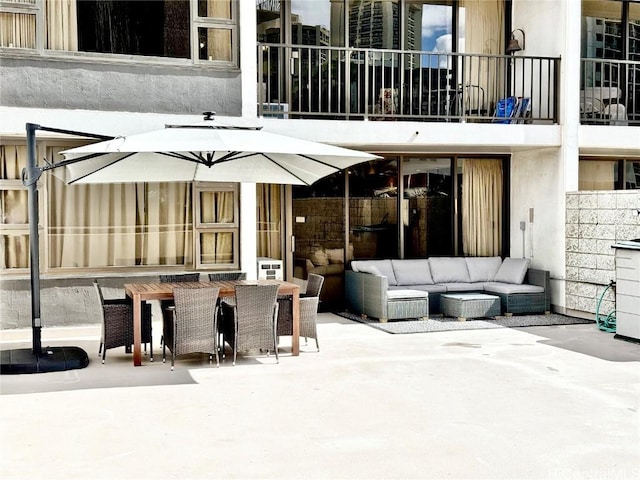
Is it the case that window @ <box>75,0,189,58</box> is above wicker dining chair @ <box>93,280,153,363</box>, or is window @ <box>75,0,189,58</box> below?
above

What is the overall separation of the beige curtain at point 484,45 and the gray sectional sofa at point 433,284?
2.73m

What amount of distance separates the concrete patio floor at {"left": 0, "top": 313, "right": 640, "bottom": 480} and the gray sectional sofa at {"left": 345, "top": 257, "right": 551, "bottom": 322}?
69.0 inches

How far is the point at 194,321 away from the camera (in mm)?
7996

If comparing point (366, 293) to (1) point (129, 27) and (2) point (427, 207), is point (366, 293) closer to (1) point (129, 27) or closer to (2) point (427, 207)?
(2) point (427, 207)

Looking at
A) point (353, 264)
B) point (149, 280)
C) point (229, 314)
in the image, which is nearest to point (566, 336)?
point (353, 264)

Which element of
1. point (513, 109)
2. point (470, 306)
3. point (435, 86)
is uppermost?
point (435, 86)

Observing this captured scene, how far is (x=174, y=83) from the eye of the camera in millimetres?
10398

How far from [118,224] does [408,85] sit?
5.19 meters

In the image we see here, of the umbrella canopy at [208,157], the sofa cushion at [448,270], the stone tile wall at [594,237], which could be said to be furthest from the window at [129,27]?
the stone tile wall at [594,237]

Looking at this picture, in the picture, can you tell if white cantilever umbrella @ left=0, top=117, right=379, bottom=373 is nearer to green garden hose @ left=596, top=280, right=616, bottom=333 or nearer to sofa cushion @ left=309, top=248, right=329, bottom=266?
sofa cushion @ left=309, top=248, right=329, bottom=266

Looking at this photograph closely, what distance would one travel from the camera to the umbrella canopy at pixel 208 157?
7.52 m

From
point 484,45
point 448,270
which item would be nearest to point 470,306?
point 448,270

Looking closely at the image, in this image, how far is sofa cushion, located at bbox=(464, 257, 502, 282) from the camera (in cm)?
1250

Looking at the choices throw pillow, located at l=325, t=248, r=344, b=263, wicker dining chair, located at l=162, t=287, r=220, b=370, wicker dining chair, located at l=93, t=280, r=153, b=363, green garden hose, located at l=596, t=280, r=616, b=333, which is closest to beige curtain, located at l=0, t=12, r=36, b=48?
wicker dining chair, located at l=93, t=280, r=153, b=363
